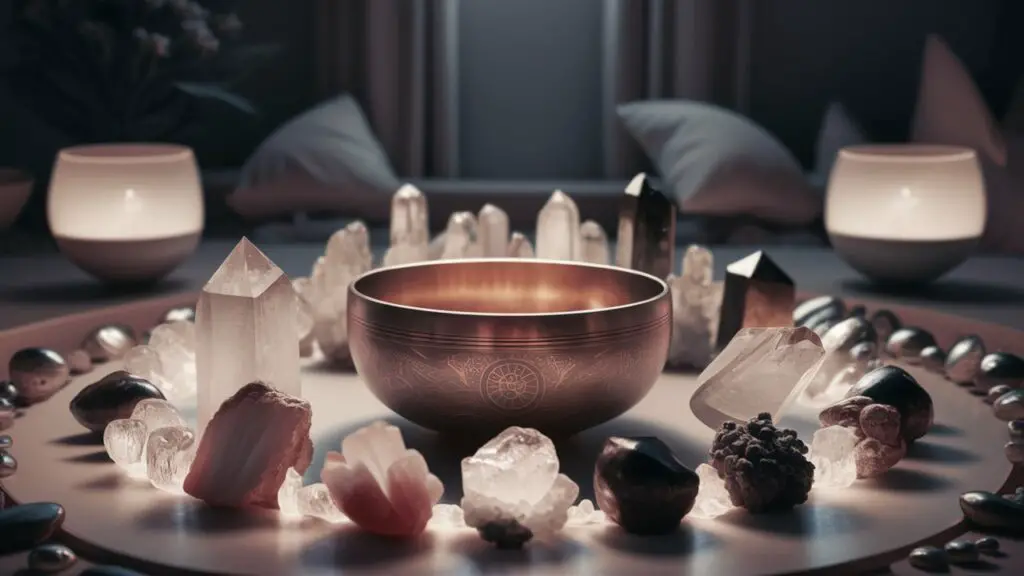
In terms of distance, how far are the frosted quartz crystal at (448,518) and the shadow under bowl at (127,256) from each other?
2.73 ft

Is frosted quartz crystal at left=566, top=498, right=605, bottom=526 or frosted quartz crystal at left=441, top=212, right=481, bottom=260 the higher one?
frosted quartz crystal at left=441, top=212, right=481, bottom=260

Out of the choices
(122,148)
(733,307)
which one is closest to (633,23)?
(122,148)

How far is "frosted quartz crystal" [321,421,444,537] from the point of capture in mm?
757

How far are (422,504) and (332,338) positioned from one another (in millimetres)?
475

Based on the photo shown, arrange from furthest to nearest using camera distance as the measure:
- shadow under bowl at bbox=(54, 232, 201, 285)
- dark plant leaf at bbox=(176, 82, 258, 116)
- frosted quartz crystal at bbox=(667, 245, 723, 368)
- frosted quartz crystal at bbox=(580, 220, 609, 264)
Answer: dark plant leaf at bbox=(176, 82, 258, 116) < shadow under bowl at bbox=(54, 232, 201, 285) < frosted quartz crystal at bbox=(580, 220, 609, 264) < frosted quartz crystal at bbox=(667, 245, 723, 368)

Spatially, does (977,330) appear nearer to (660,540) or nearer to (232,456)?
(660,540)

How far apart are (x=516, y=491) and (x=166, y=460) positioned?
0.83 feet

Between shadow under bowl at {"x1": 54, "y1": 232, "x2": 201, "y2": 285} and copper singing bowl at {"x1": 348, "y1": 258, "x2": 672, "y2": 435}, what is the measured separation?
0.63 meters

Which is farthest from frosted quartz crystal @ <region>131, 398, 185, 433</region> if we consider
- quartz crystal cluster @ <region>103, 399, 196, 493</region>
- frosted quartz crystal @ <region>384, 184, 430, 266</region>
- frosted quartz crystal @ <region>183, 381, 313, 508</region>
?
frosted quartz crystal @ <region>384, 184, 430, 266</region>

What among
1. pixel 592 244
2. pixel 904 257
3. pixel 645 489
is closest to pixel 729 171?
pixel 904 257

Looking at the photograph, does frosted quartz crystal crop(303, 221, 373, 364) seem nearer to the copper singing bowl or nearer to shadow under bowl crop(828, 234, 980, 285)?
the copper singing bowl

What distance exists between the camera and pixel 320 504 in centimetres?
80

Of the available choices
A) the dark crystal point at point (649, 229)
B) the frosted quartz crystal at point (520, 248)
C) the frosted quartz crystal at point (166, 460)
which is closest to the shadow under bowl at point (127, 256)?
the frosted quartz crystal at point (520, 248)

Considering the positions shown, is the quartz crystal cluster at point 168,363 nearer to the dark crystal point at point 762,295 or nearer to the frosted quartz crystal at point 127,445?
the frosted quartz crystal at point 127,445
